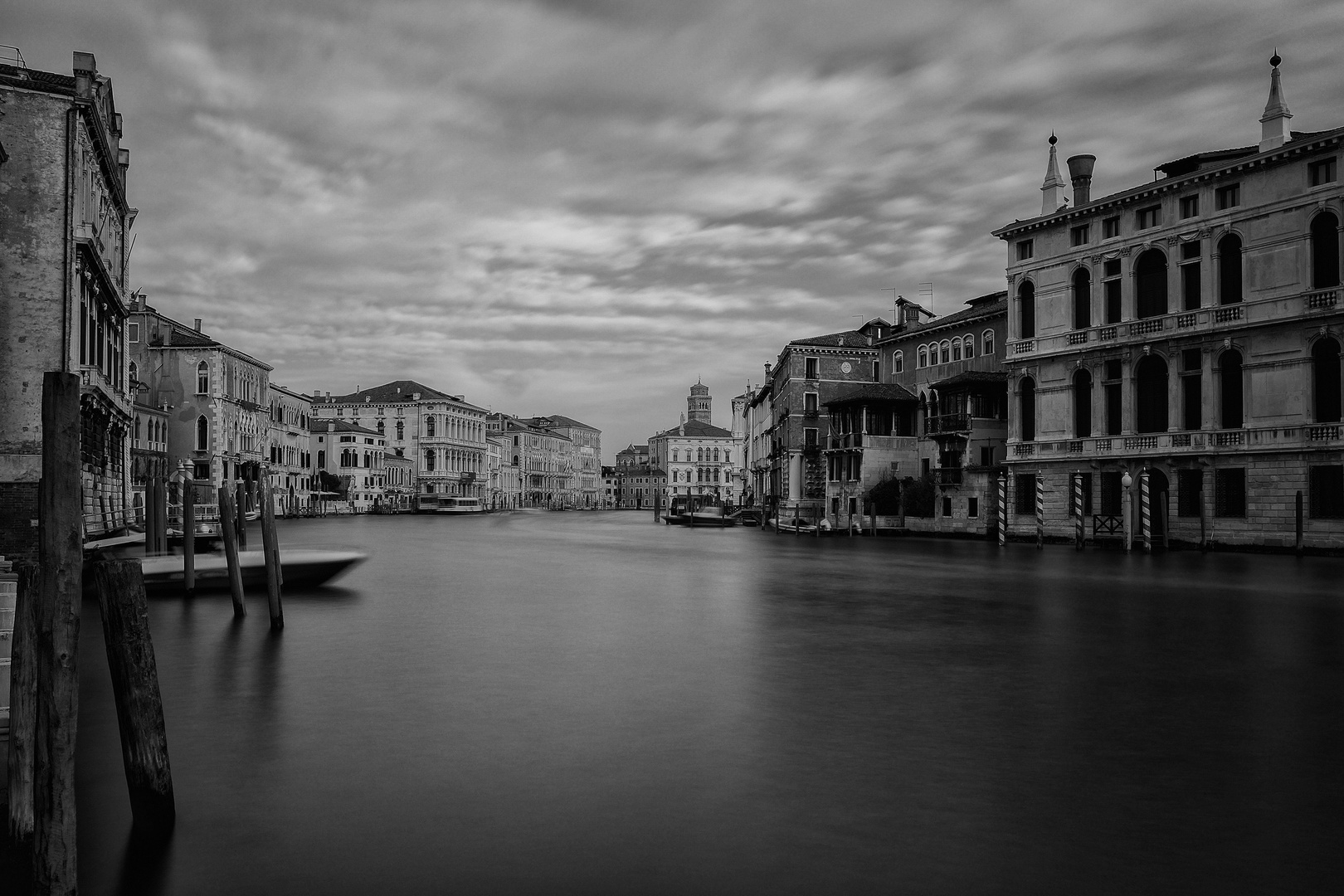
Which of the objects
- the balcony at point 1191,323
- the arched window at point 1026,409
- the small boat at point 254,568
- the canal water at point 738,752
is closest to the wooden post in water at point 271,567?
the canal water at point 738,752

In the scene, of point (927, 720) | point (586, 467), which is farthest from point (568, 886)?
point (586, 467)

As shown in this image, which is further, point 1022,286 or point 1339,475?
point 1022,286

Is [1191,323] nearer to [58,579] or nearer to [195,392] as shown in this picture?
[58,579]

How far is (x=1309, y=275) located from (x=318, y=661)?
24.0 metres

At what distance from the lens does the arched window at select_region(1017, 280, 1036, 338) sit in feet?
105

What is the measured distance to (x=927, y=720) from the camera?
7273 millimetres

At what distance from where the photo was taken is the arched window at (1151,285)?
2788cm

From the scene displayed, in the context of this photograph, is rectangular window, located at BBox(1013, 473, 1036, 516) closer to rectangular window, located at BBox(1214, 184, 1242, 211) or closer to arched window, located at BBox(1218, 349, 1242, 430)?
arched window, located at BBox(1218, 349, 1242, 430)

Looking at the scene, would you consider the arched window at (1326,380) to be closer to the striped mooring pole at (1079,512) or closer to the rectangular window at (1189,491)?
the rectangular window at (1189,491)

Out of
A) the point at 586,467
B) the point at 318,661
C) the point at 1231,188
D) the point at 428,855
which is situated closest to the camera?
the point at 428,855

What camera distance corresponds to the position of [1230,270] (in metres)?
26.2

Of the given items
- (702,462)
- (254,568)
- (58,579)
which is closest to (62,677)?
(58,579)

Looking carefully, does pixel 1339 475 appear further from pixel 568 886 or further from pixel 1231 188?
pixel 568 886

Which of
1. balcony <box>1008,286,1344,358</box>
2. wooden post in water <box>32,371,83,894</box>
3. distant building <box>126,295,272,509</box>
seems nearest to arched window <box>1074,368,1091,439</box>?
balcony <box>1008,286,1344,358</box>
